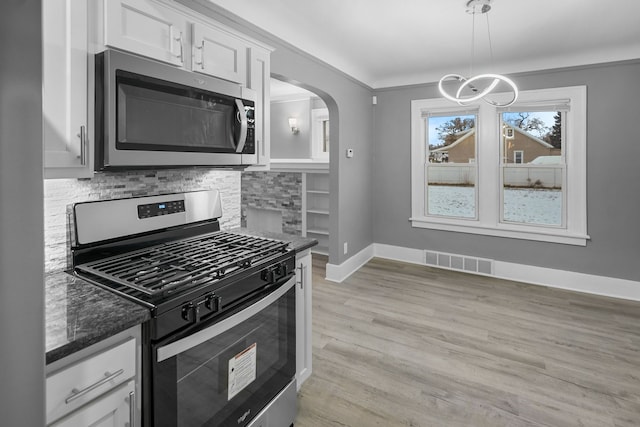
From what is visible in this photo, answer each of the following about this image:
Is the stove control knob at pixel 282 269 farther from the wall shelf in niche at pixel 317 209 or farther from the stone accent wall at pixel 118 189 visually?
the wall shelf in niche at pixel 317 209

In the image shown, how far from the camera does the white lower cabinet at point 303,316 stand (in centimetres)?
200

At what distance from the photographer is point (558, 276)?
4.12 m

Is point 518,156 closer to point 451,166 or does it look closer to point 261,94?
point 451,166

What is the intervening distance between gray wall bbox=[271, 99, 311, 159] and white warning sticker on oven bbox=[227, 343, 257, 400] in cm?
456

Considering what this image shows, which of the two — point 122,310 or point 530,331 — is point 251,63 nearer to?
point 122,310

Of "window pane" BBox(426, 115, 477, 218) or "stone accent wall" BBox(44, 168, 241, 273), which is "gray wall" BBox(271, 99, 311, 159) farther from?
"stone accent wall" BBox(44, 168, 241, 273)

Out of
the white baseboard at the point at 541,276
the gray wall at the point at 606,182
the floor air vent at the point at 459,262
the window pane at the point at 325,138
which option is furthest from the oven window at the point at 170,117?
the window pane at the point at 325,138

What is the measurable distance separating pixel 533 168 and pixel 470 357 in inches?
105

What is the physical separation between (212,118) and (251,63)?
1.79 feet

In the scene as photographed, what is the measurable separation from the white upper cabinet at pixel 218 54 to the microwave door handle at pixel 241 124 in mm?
199

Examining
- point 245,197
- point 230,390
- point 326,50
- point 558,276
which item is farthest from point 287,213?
point 230,390

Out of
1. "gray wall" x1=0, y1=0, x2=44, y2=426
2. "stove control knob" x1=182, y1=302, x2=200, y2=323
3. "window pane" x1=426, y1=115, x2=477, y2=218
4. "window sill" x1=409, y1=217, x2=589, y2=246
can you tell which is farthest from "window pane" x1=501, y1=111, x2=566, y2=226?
"gray wall" x1=0, y1=0, x2=44, y2=426

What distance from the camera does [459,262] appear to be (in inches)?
185

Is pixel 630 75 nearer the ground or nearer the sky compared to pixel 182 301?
nearer the sky
